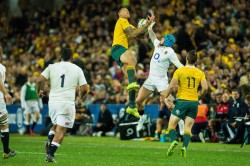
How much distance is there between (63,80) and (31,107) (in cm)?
1736

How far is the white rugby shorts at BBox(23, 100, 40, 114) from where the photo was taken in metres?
32.8

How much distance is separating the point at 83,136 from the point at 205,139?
6497 millimetres

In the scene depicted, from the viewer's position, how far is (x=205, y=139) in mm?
26672

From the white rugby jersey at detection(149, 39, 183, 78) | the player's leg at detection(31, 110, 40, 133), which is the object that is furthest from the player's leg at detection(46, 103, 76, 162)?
the player's leg at detection(31, 110, 40, 133)

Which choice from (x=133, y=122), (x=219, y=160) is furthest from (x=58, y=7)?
(x=219, y=160)

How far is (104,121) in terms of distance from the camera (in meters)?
30.8

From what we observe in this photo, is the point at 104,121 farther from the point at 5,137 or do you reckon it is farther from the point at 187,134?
the point at 5,137

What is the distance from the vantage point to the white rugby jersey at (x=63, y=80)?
1580 centimetres

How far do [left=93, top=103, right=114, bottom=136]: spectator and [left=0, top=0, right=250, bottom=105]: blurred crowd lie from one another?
2.94 ft

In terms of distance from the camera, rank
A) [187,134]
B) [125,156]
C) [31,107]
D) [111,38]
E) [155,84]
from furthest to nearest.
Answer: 1. [111,38]
2. [31,107]
3. [155,84]
4. [125,156]
5. [187,134]

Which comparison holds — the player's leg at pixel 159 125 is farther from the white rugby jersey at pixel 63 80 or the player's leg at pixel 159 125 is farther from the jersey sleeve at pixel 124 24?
the white rugby jersey at pixel 63 80

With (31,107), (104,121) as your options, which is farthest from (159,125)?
(31,107)

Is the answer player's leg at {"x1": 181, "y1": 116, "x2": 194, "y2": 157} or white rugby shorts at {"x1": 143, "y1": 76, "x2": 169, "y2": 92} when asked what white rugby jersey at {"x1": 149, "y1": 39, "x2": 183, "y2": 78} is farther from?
player's leg at {"x1": 181, "y1": 116, "x2": 194, "y2": 157}

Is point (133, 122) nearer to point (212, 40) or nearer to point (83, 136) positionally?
point (83, 136)
